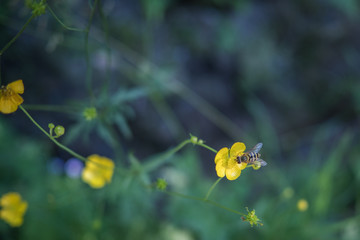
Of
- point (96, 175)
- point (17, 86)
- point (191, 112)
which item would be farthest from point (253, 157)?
point (191, 112)

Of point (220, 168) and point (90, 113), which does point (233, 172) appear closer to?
point (220, 168)

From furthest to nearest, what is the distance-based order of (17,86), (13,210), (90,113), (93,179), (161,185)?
(93,179) → (13,210) → (90,113) → (161,185) → (17,86)

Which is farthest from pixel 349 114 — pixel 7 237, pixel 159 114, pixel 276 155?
pixel 7 237

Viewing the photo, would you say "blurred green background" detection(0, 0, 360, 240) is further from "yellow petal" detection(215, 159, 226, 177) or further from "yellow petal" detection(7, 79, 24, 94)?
"yellow petal" detection(215, 159, 226, 177)

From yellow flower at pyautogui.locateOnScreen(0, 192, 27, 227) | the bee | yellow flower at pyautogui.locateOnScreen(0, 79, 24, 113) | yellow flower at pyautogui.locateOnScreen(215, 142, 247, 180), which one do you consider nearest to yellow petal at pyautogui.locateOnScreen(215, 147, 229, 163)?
yellow flower at pyautogui.locateOnScreen(215, 142, 247, 180)

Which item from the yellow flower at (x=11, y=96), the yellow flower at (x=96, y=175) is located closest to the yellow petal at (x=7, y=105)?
the yellow flower at (x=11, y=96)

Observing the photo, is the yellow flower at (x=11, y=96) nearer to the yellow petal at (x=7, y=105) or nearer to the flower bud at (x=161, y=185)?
the yellow petal at (x=7, y=105)
